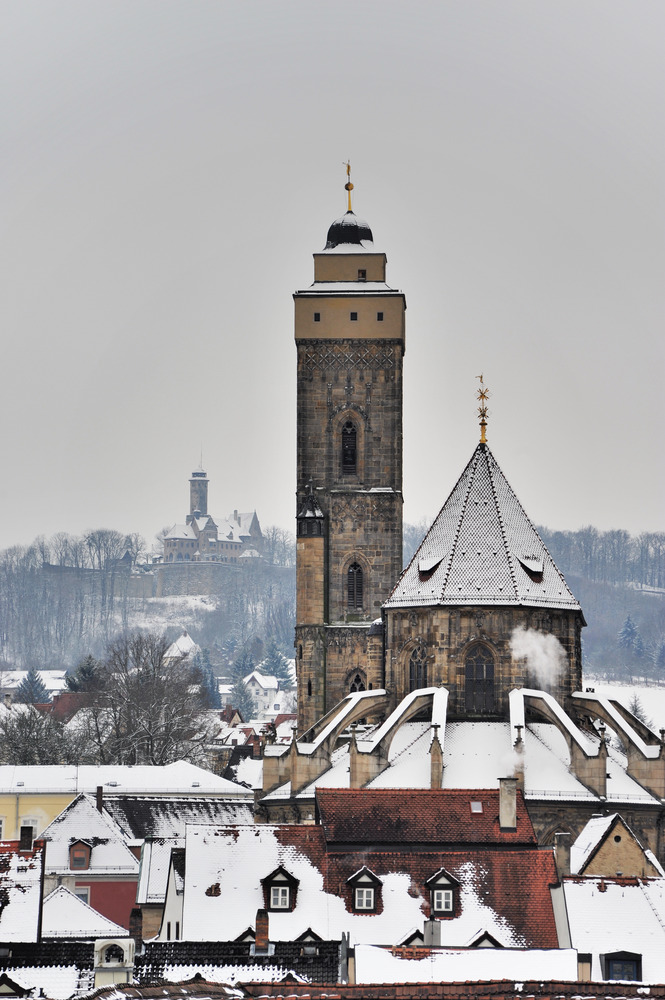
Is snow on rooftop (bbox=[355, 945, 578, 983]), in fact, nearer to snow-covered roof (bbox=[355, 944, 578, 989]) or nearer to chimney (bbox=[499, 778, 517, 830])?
snow-covered roof (bbox=[355, 944, 578, 989])

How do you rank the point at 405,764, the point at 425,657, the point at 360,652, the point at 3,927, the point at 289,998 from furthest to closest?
the point at 360,652 → the point at 425,657 → the point at 405,764 → the point at 3,927 → the point at 289,998

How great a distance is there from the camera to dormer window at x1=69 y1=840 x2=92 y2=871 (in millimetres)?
71000

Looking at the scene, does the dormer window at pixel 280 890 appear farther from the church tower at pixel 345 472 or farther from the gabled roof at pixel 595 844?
the church tower at pixel 345 472

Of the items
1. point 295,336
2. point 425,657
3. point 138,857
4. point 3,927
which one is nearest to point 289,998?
point 3,927

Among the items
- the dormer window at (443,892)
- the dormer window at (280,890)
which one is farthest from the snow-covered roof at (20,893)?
the dormer window at (443,892)

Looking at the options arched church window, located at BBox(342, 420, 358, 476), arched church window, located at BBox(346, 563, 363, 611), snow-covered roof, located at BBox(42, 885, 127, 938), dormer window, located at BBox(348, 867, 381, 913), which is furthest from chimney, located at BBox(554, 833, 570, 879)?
arched church window, located at BBox(342, 420, 358, 476)

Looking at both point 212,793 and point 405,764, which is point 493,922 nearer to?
point 405,764

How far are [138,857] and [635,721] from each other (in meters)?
19.1

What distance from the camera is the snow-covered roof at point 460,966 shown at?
35.7 m

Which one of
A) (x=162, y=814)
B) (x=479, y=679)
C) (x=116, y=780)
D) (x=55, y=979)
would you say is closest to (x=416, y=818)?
(x=479, y=679)

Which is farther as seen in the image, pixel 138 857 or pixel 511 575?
pixel 138 857

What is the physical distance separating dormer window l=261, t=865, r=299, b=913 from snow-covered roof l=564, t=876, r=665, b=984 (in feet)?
21.0

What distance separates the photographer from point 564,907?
4384 centimetres

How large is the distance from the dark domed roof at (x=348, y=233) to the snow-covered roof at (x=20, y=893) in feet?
146
